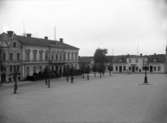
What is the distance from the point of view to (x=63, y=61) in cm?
3803

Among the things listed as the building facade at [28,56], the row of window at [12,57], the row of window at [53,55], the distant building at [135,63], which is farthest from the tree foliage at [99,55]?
the row of window at [12,57]

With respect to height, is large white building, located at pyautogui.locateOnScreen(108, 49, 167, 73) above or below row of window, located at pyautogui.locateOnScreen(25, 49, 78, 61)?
below

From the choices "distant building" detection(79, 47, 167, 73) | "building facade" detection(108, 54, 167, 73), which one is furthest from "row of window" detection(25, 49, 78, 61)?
"building facade" detection(108, 54, 167, 73)

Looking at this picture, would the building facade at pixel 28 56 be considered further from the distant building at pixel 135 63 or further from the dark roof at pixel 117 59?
the distant building at pixel 135 63

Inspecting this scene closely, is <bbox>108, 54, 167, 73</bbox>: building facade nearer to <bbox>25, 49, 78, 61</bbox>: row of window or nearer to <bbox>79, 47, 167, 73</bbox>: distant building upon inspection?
<bbox>79, 47, 167, 73</bbox>: distant building

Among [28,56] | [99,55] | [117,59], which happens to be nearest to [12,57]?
[28,56]

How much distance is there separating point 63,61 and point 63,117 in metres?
30.4

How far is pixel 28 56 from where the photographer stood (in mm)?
29547

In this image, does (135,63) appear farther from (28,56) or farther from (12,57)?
(12,57)

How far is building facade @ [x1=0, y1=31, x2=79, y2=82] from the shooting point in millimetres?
25453

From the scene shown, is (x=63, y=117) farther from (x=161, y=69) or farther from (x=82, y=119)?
(x=161, y=69)

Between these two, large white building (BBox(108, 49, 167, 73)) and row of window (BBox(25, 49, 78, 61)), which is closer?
row of window (BBox(25, 49, 78, 61))

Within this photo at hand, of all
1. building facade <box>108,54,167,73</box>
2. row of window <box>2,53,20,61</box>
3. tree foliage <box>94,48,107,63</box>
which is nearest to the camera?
row of window <box>2,53,20,61</box>

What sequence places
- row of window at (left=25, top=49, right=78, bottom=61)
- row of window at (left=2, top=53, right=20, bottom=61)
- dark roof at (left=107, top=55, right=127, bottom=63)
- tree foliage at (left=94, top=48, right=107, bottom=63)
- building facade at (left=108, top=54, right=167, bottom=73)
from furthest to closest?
dark roof at (left=107, top=55, right=127, bottom=63) → tree foliage at (left=94, top=48, right=107, bottom=63) → building facade at (left=108, top=54, right=167, bottom=73) → row of window at (left=25, top=49, right=78, bottom=61) → row of window at (left=2, top=53, right=20, bottom=61)
